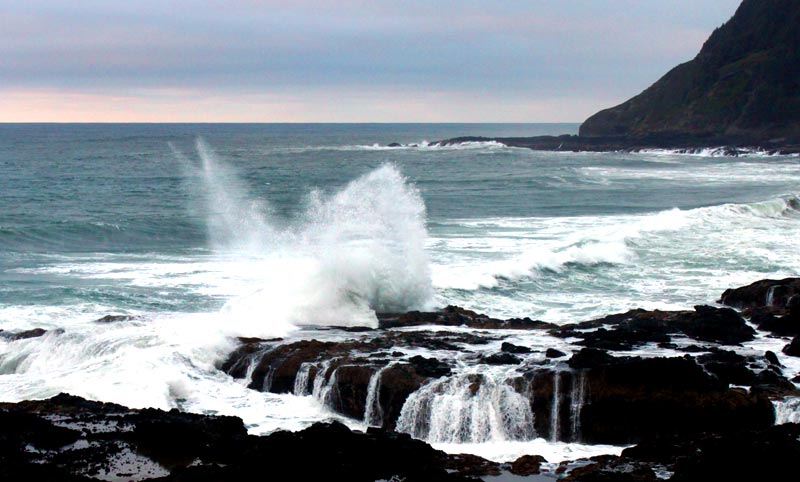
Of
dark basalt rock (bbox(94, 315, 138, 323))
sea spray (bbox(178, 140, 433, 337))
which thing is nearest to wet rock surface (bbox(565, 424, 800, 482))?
sea spray (bbox(178, 140, 433, 337))

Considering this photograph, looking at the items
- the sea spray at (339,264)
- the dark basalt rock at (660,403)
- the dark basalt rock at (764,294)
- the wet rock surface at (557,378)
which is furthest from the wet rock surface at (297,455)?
the dark basalt rock at (764,294)

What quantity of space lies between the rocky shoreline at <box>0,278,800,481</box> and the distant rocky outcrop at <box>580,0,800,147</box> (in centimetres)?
9186

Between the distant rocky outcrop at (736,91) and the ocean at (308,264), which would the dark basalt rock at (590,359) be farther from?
the distant rocky outcrop at (736,91)

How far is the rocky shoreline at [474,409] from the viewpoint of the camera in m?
14.0

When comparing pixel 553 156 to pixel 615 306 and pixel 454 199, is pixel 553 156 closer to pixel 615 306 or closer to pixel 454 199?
pixel 454 199

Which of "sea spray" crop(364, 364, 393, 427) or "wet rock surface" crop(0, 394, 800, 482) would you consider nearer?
"wet rock surface" crop(0, 394, 800, 482)

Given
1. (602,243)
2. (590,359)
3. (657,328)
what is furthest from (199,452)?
(602,243)

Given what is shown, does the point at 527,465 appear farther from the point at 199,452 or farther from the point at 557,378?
the point at 199,452

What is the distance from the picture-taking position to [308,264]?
90.3 feet

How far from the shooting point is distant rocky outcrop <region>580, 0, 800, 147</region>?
110 m

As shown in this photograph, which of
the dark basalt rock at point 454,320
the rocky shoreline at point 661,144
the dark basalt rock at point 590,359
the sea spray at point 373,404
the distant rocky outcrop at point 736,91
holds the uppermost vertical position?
the distant rocky outcrop at point 736,91

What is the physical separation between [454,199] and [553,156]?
50820 millimetres

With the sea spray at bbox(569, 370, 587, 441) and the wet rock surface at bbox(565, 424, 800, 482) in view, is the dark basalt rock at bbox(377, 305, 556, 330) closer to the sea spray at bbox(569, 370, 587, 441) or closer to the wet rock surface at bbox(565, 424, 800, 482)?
the sea spray at bbox(569, 370, 587, 441)

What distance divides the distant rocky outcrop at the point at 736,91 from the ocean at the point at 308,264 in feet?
146
